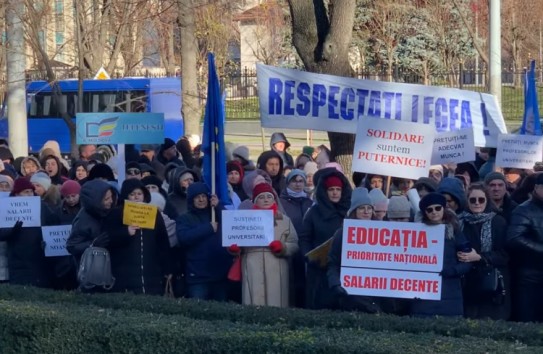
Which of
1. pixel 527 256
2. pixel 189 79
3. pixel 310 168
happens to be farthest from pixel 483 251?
pixel 189 79

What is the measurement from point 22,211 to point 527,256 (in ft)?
13.7

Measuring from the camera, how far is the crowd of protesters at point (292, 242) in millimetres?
7871

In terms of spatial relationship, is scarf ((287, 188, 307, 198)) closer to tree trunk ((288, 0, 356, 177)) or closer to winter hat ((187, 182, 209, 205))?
winter hat ((187, 182, 209, 205))

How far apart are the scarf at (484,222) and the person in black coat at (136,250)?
A: 236 centimetres

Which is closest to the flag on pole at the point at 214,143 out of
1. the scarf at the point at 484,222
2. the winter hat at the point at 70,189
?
the winter hat at the point at 70,189

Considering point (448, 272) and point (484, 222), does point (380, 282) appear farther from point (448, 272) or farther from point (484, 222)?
point (484, 222)

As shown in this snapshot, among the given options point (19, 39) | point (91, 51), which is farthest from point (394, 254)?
point (91, 51)

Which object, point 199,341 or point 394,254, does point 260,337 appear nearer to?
point 199,341

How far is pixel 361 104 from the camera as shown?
10.3 m

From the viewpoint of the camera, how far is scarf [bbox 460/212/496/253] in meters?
7.97

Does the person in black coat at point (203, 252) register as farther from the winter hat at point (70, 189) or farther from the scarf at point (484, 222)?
the scarf at point (484, 222)

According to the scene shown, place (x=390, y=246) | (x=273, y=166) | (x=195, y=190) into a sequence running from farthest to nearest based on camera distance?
(x=273, y=166) < (x=195, y=190) < (x=390, y=246)

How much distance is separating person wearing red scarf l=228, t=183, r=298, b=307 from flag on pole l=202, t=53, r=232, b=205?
97 centimetres

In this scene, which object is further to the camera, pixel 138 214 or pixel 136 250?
pixel 136 250
